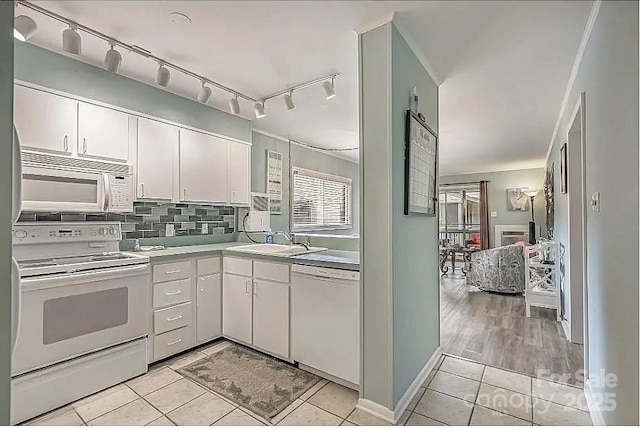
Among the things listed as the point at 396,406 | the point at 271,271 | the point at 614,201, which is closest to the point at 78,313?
the point at 271,271

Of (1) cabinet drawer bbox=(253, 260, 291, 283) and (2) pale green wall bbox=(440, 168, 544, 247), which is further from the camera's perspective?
(2) pale green wall bbox=(440, 168, 544, 247)

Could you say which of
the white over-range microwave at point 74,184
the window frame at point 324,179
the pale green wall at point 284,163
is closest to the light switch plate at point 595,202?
the pale green wall at point 284,163

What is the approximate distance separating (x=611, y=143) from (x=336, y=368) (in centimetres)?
202

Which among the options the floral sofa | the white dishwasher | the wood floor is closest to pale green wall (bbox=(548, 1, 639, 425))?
the wood floor

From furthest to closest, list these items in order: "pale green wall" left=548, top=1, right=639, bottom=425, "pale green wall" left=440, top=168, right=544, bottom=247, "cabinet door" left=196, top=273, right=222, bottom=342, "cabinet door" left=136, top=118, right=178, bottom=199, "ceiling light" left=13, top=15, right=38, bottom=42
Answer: "pale green wall" left=440, top=168, right=544, bottom=247, "cabinet door" left=196, top=273, right=222, bottom=342, "cabinet door" left=136, top=118, right=178, bottom=199, "ceiling light" left=13, top=15, right=38, bottom=42, "pale green wall" left=548, top=1, right=639, bottom=425

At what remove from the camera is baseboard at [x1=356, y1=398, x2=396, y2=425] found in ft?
6.01

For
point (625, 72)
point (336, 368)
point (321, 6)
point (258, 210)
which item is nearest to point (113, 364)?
point (336, 368)

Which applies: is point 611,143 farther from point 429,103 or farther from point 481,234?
point 481,234

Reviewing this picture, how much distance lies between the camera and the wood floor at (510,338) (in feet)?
8.23

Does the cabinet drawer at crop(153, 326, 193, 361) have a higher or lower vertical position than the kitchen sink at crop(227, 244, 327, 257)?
lower

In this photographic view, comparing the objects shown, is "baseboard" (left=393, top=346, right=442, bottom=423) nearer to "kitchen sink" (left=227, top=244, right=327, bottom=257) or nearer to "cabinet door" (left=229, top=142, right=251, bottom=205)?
"kitchen sink" (left=227, top=244, right=327, bottom=257)

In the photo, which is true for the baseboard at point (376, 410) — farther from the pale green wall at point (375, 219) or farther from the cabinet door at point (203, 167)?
the cabinet door at point (203, 167)

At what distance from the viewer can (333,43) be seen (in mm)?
2123

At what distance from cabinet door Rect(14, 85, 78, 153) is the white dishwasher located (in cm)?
190
